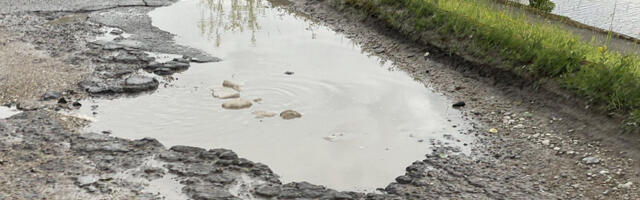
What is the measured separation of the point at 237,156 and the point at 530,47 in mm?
3414

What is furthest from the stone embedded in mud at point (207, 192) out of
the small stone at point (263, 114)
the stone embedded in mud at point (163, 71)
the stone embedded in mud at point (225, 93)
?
the stone embedded in mud at point (163, 71)

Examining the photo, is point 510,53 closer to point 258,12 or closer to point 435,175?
point 435,175

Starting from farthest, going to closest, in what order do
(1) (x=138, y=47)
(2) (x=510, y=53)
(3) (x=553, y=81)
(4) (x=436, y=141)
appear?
1. (1) (x=138, y=47)
2. (2) (x=510, y=53)
3. (3) (x=553, y=81)
4. (4) (x=436, y=141)

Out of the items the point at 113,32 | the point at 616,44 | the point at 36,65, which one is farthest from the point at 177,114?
the point at 616,44

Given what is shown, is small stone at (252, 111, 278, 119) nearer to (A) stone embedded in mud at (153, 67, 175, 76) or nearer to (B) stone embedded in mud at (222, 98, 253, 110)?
(B) stone embedded in mud at (222, 98, 253, 110)

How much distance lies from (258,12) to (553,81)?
5.21 m

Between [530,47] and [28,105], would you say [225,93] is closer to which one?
[28,105]

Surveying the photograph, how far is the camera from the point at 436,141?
16.9 feet

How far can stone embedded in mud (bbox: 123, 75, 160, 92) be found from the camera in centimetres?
600

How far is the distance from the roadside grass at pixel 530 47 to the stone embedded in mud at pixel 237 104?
8.93ft

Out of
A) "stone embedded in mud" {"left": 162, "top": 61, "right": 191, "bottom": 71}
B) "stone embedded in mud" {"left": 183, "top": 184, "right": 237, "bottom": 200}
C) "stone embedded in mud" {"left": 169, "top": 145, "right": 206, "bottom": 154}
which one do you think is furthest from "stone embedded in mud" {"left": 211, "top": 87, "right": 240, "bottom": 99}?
"stone embedded in mud" {"left": 183, "top": 184, "right": 237, "bottom": 200}

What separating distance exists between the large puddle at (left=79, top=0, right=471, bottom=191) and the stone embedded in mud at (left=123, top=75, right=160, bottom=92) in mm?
143

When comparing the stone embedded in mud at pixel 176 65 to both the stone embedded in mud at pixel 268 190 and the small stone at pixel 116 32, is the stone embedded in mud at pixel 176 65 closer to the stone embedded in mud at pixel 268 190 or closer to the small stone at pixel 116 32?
the small stone at pixel 116 32

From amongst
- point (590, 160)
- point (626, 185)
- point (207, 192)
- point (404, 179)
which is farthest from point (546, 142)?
point (207, 192)
